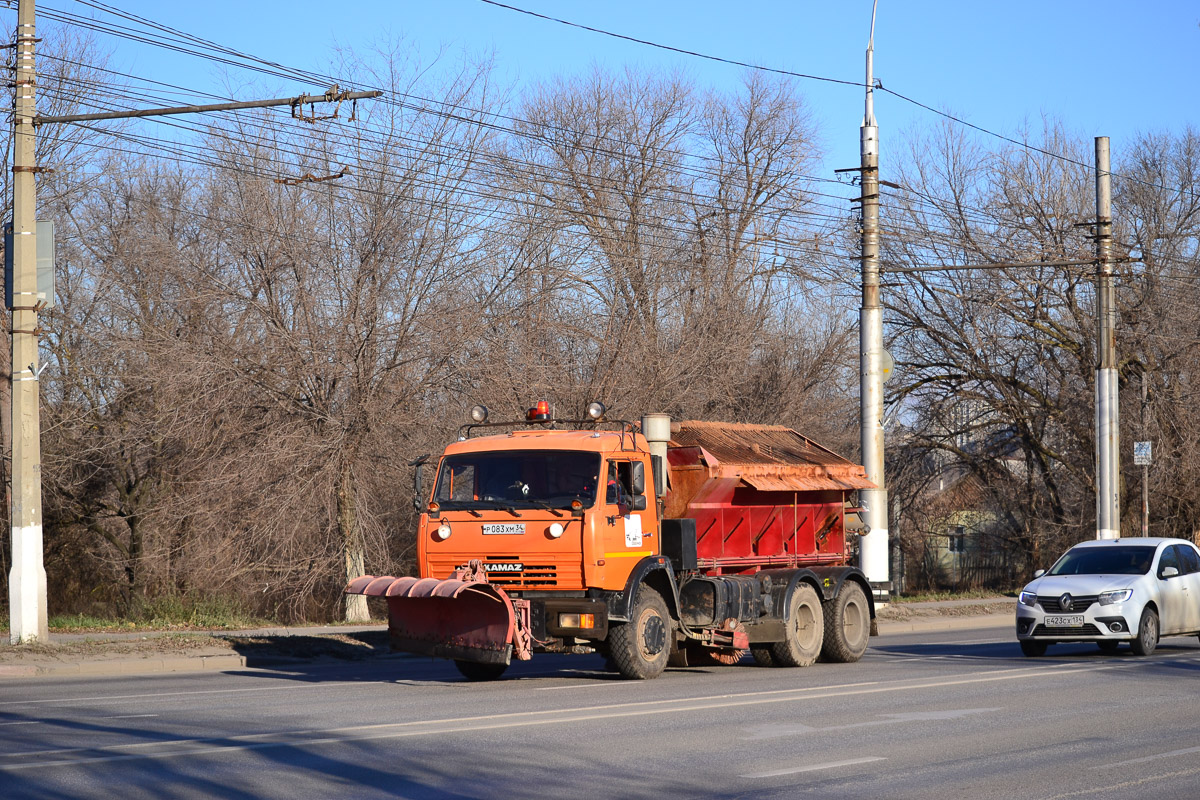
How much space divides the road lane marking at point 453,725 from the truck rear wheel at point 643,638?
1.50 m

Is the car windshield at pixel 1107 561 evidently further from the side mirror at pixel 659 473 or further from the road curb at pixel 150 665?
the road curb at pixel 150 665

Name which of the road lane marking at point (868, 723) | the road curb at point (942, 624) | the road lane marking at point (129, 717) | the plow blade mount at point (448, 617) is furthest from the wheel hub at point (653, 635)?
the road curb at point (942, 624)

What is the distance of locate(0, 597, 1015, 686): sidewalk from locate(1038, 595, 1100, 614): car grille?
30.5ft

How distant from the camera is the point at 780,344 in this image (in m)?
34.5

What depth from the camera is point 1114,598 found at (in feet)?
57.4

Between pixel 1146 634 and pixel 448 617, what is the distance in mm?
9745

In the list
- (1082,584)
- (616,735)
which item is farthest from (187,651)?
(1082,584)

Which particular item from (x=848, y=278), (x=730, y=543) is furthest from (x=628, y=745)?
(x=848, y=278)

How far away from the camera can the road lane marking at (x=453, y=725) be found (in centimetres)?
933

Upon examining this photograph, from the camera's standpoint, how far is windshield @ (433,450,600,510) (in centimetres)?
1472

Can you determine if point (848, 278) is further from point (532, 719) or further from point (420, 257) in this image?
point (532, 719)

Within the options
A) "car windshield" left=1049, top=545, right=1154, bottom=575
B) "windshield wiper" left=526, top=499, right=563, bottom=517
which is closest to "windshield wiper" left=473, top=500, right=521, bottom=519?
"windshield wiper" left=526, top=499, right=563, bottom=517

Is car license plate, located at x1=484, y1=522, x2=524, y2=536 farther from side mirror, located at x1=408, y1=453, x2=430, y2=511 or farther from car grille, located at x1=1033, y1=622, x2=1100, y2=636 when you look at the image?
car grille, located at x1=1033, y1=622, x2=1100, y2=636

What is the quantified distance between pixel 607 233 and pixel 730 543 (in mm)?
18858
